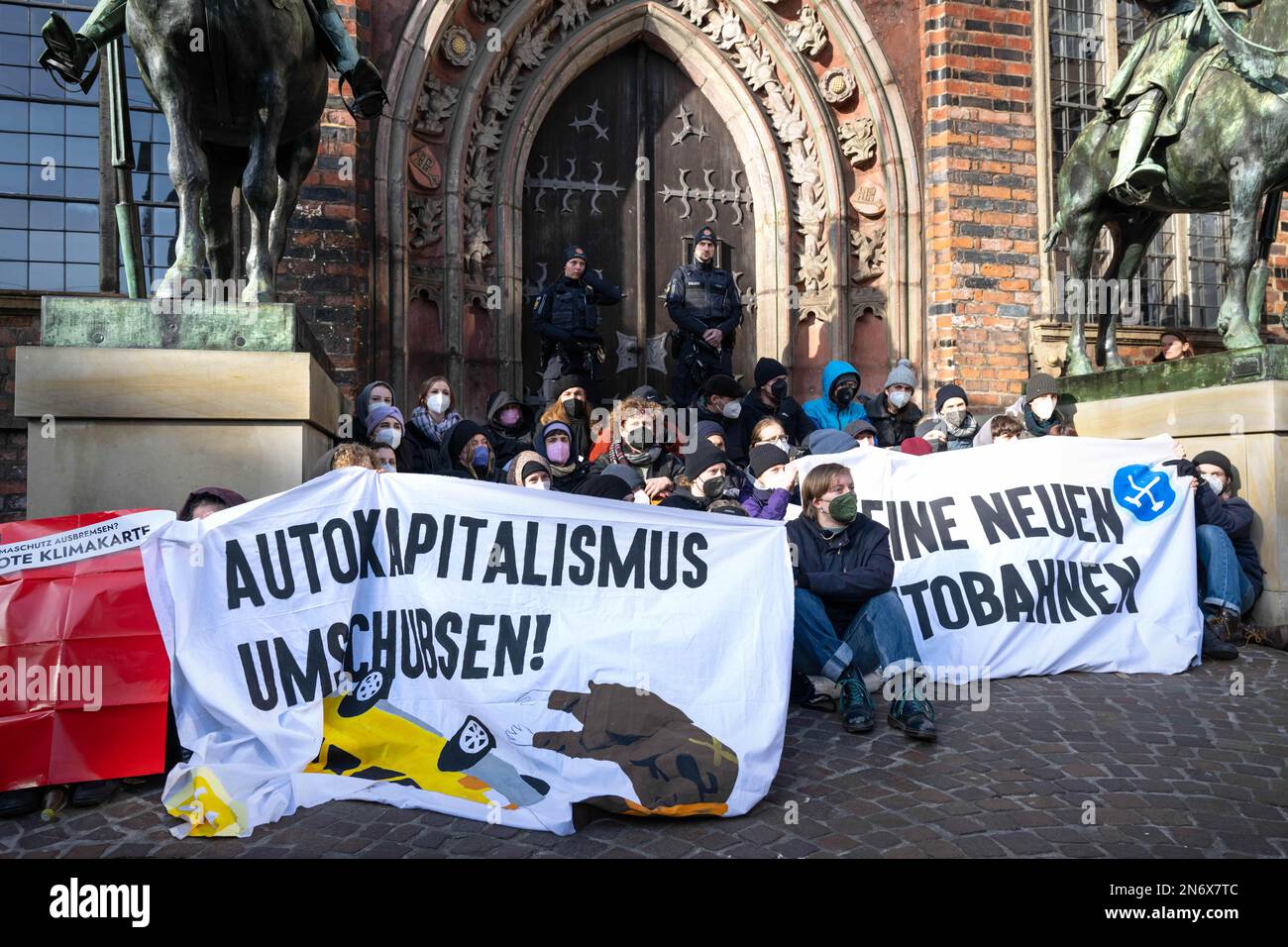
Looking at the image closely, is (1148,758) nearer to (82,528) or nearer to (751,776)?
(751,776)

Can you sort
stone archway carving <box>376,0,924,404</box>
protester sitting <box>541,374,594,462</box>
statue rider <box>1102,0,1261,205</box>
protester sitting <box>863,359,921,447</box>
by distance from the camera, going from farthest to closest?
stone archway carving <box>376,0,924,404</box>
protester sitting <box>863,359,921,447</box>
statue rider <box>1102,0,1261,205</box>
protester sitting <box>541,374,594,462</box>

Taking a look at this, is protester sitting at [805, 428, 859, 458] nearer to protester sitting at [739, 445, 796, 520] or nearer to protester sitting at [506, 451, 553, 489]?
protester sitting at [739, 445, 796, 520]

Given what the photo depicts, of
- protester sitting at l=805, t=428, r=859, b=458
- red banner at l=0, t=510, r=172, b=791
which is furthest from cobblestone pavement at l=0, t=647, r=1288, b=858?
protester sitting at l=805, t=428, r=859, b=458

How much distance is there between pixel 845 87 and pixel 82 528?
9.10 meters

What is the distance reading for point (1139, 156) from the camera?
25.0 feet

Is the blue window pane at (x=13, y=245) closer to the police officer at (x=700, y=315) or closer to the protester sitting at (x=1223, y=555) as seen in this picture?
the police officer at (x=700, y=315)

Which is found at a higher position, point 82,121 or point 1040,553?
point 82,121

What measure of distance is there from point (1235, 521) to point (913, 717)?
325cm

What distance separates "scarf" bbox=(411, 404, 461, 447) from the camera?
7316 millimetres

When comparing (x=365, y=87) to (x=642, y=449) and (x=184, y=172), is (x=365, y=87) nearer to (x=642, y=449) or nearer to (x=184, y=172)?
(x=184, y=172)

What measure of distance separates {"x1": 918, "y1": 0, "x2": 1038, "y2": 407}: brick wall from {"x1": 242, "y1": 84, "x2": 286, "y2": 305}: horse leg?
7080 mm

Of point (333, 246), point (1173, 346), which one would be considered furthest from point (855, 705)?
point (1173, 346)

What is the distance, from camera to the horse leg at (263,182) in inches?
210

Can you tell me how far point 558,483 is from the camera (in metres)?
6.72
